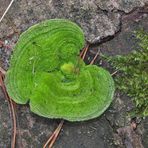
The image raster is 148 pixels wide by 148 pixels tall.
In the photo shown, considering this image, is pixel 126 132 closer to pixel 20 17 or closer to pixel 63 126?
pixel 63 126

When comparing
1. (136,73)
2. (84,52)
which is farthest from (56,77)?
(136,73)

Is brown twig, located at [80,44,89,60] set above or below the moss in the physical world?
above

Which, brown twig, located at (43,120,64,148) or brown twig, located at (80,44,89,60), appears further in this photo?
brown twig, located at (80,44,89,60)

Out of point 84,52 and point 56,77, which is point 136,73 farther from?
point 56,77

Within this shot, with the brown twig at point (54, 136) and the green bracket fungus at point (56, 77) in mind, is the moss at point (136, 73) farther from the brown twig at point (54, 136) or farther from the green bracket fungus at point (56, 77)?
the brown twig at point (54, 136)

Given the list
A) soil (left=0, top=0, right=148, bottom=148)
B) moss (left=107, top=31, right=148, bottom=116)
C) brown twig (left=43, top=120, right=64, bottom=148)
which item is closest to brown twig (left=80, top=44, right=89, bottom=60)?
soil (left=0, top=0, right=148, bottom=148)

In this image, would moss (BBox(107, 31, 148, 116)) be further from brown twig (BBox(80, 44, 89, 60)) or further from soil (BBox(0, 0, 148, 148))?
brown twig (BBox(80, 44, 89, 60))

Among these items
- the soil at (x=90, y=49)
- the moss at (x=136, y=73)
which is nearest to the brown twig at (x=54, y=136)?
the soil at (x=90, y=49)
